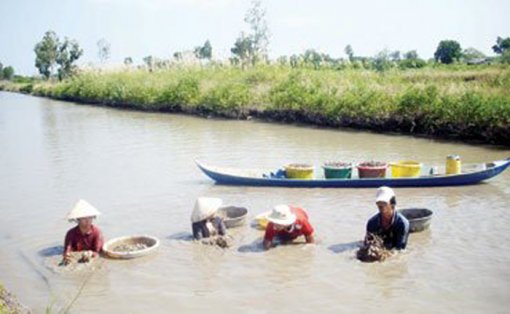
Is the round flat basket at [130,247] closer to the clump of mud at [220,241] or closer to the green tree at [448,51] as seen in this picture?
the clump of mud at [220,241]

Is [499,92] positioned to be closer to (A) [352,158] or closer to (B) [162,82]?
(A) [352,158]

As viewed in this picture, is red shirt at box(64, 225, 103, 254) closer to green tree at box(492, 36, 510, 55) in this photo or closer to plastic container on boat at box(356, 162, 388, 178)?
plastic container on boat at box(356, 162, 388, 178)

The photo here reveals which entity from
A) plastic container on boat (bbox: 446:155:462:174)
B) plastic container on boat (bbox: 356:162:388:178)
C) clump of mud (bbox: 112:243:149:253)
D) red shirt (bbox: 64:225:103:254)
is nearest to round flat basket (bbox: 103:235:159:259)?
clump of mud (bbox: 112:243:149:253)

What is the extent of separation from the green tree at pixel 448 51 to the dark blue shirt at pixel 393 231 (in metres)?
43.6

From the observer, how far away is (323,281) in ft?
18.9

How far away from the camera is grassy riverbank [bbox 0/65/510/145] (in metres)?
14.5

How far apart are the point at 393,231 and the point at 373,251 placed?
0.35 m

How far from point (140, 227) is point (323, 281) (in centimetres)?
334

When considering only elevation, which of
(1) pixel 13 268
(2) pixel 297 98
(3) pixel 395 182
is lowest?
(1) pixel 13 268

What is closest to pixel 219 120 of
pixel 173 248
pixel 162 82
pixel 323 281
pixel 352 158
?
pixel 162 82

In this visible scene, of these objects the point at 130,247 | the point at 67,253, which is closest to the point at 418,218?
the point at 130,247

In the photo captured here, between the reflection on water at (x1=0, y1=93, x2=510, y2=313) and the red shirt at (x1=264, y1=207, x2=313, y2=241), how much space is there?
17cm

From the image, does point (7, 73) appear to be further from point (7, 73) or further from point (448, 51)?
point (448, 51)

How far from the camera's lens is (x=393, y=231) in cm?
629
